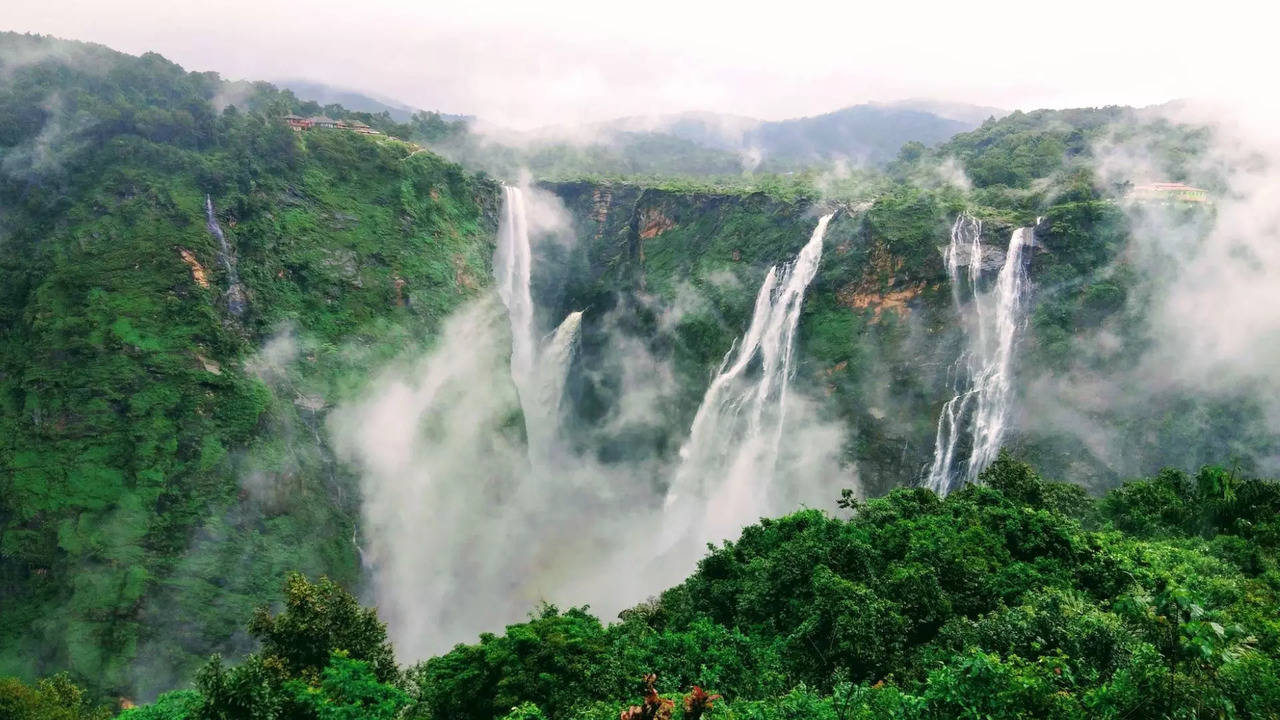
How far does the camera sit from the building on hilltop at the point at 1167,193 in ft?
103

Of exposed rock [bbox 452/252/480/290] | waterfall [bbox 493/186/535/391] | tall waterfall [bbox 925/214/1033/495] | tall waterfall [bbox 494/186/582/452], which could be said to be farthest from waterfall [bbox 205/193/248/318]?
tall waterfall [bbox 925/214/1033/495]

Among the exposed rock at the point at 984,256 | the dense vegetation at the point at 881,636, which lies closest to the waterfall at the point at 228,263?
the dense vegetation at the point at 881,636

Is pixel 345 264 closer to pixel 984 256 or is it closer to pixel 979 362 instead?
pixel 979 362

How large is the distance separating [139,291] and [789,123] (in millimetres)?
106181

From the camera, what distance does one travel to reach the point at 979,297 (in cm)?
3209

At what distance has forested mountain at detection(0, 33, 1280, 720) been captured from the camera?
14.2 metres

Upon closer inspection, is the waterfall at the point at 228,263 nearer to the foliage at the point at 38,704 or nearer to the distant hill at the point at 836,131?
the foliage at the point at 38,704

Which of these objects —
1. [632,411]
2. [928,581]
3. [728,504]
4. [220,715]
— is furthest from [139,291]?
[928,581]

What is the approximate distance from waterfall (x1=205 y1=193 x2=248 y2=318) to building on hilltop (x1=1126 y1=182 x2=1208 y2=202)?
42808 mm

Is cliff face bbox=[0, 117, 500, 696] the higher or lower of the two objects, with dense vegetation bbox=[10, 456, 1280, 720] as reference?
higher

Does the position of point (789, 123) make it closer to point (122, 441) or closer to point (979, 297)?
point (979, 297)

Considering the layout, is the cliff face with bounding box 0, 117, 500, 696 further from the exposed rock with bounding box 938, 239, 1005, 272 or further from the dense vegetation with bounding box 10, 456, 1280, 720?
the exposed rock with bounding box 938, 239, 1005, 272

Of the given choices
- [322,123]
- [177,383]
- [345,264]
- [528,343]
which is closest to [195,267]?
[177,383]

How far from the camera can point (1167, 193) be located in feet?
109
